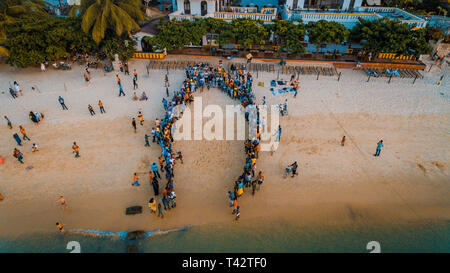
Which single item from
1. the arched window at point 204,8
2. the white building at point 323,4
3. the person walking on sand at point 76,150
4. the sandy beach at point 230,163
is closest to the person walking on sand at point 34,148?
the sandy beach at point 230,163

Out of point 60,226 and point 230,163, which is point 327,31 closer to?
point 230,163

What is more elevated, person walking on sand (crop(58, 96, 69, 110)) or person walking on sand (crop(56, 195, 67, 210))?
person walking on sand (crop(58, 96, 69, 110))

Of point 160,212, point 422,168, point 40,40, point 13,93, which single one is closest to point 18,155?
point 13,93

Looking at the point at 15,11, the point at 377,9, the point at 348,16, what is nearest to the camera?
the point at 15,11

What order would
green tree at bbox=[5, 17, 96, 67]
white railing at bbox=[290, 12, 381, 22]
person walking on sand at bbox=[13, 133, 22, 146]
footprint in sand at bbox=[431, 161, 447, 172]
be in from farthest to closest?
white railing at bbox=[290, 12, 381, 22], green tree at bbox=[5, 17, 96, 67], person walking on sand at bbox=[13, 133, 22, 146], footprint in sand at bbox=[431, 161, 447, 172]

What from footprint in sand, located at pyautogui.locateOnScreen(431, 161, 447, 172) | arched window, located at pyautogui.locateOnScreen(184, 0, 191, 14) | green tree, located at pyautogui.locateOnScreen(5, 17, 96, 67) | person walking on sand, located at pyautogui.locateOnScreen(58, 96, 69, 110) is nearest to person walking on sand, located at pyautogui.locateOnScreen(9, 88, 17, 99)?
green tree, located at pyautogui.locateOnScreen(5, 17, 96, 67)

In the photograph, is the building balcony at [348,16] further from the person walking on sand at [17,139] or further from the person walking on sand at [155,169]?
the person walking on sand at [17,139]

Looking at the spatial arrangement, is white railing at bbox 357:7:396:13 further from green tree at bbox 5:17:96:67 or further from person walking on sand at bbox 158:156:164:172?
green tree at bbox 5:17:96:67
